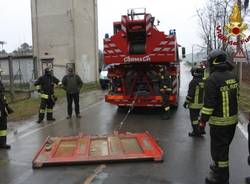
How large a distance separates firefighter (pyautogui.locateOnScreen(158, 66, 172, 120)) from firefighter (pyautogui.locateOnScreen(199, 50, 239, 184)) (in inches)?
271

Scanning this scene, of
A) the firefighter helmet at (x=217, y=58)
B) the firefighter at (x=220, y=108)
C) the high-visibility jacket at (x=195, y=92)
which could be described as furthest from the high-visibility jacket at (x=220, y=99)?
the high-visibility jacket at (x=195, y=92)

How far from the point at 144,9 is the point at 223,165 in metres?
9.70

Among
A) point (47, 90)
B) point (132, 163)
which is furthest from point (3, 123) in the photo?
point (47, 90)

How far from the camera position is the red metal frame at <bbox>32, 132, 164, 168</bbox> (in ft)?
22.6

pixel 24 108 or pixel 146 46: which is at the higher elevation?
pixel 146 46

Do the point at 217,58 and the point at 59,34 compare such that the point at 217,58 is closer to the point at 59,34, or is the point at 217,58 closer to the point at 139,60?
the point at 139,60

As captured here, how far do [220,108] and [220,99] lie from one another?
13 cm

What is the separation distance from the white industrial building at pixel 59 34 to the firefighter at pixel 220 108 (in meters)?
24.5

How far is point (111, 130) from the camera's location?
10.5 metres

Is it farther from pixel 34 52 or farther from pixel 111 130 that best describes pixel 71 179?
pixel 34 52

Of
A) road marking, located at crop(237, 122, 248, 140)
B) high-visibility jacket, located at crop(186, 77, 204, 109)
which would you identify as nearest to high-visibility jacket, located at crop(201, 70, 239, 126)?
high-visibility jacket, located at crop(186, 77, 204, 109)

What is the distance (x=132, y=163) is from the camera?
6855mm

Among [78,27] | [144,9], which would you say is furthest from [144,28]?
[78,27]

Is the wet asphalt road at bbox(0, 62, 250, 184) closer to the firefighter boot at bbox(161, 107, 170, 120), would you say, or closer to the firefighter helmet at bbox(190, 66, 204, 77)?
the firefighter boot at bbox(161, 107, 170, 120)
